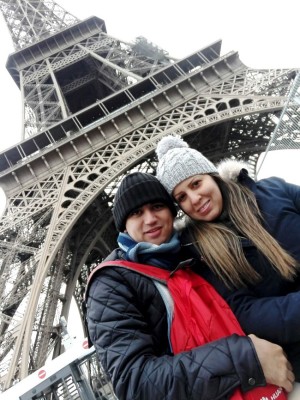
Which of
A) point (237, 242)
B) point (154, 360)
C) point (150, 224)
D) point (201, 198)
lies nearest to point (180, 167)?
point (201, 198)

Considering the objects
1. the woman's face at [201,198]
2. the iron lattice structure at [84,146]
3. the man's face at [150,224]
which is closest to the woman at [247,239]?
the woman's face at [201,198]

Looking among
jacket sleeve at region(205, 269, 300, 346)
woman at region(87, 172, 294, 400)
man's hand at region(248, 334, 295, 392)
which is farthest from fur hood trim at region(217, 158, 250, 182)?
man's hand at region(248, 334, 295, 392)

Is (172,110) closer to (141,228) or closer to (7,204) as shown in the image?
(7,204)

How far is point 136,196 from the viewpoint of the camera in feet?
6.27

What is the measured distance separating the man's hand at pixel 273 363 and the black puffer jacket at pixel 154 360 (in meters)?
0.03

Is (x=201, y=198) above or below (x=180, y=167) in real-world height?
below

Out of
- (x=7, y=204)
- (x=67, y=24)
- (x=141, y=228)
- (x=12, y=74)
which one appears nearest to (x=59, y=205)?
(x=7, y=204)

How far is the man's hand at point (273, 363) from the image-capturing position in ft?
4.20

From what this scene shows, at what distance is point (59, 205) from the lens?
9.60 m

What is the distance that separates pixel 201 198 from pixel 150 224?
30 centimetres

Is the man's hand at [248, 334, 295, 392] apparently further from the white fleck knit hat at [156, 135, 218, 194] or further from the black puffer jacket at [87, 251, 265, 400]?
the white fleck knit hat at [156, 135, 218, 194]

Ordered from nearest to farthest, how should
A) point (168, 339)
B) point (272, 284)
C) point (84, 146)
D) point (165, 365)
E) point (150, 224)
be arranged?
point (165, 365) → point (168, 339) → point (272, 284) → point (150, 224) → point (84, 146)

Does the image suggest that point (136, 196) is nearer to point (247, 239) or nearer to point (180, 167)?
point (180, 167)

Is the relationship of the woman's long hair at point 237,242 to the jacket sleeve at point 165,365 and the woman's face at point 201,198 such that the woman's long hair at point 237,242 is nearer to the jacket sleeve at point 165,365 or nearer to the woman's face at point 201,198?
the woman's face at point 201,198
